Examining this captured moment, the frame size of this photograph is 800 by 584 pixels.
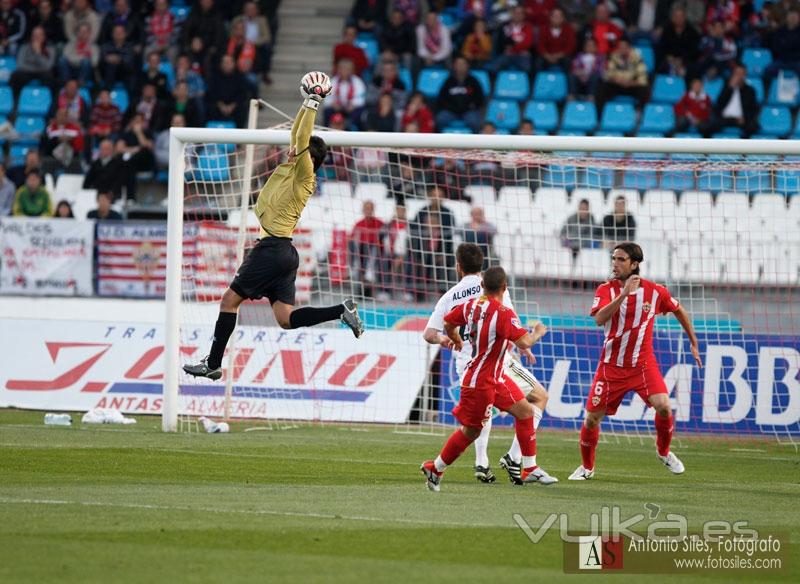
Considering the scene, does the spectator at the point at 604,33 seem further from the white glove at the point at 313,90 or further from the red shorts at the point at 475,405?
the red shorts at the point at 475,405

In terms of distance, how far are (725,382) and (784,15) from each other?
35.7ft

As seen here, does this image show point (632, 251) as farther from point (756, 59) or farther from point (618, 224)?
→ point (756, 59)

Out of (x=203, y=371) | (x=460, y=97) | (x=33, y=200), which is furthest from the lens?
(x=460, y=97)

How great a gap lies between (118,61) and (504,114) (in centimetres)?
717

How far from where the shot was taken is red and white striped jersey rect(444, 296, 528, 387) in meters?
10.2

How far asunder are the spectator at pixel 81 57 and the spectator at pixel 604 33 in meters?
9.12

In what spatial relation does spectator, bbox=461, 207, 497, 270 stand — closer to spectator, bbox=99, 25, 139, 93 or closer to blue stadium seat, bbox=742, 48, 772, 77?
blue stadium seat, bbox=742, 48, 772, 77

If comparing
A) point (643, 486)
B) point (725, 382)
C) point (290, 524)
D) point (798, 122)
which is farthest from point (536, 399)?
point (798, 122)

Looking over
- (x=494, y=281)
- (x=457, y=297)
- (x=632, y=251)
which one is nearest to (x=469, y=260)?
(x=457, y=297)

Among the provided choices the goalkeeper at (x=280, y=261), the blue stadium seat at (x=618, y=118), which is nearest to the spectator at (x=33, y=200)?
the blue stadium seat at (x=618, y=118)

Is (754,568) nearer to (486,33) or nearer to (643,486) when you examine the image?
(643,486)

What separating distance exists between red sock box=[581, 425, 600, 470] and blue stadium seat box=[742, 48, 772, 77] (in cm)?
1425

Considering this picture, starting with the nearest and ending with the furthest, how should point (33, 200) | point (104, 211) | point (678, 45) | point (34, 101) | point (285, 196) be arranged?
point (285, 196)
point (104, 211)
point (33, 200)
point (678, 45)
point (34, 101)

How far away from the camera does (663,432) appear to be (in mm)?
11375
